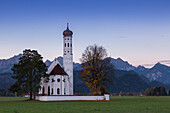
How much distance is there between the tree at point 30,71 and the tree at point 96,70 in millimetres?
13040

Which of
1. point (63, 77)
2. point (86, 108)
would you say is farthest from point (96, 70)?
point (86, 108)

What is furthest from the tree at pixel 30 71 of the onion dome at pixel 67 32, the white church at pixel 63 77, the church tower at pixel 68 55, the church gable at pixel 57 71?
the onion dome at pixel 67 32

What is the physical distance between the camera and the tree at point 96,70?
3255 inches

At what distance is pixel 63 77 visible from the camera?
94.1 meters

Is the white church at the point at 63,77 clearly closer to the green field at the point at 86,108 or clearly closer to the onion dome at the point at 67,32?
the onion dome at the point at 67,32

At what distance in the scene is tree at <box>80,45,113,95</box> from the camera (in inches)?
3255

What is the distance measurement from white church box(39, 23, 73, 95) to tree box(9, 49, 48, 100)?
12.0 m

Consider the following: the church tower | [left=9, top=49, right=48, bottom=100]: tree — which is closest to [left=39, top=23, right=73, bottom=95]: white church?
the church tower

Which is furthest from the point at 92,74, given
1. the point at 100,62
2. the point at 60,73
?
the point at 60,73

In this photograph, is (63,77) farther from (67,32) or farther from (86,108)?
(86,108)

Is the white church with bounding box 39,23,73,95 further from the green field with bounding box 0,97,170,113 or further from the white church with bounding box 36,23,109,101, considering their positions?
the green field with bounding box 0,97,170,113

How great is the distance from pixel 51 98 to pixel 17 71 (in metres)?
13.2

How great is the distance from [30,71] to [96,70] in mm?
19464

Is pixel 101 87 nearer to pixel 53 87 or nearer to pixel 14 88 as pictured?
pixel 53 87
